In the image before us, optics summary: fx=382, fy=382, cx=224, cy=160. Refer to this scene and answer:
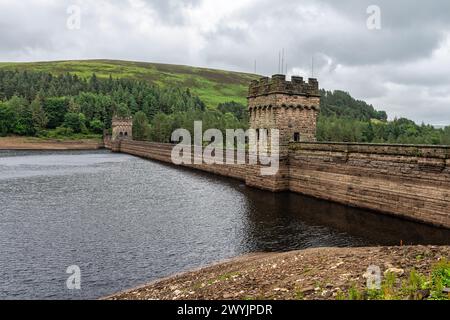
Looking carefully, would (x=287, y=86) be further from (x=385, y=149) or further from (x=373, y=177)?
(x=373, y=177)

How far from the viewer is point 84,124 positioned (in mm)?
147125

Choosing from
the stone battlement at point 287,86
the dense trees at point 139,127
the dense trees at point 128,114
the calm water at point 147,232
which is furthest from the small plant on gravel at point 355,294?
→ the dense trees at point 139,127

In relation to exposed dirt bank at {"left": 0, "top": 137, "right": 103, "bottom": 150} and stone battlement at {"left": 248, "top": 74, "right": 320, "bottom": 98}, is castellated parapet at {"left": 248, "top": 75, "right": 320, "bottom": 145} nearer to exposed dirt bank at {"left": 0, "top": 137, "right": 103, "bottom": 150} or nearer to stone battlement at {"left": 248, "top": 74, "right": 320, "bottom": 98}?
stone battlement at {"left": 248, "top": 74, "right": 320, "bottom": 98}

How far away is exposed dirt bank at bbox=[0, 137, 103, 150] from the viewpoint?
4865 inches

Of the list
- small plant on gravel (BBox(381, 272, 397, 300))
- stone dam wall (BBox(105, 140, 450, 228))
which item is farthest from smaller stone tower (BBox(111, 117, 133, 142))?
small plant on gravel (BBox(381, 272, 397, 300))

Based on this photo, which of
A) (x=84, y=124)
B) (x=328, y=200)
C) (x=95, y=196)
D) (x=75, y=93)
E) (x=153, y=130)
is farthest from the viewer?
(x=75, y=93)

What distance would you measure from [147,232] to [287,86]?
844 inches

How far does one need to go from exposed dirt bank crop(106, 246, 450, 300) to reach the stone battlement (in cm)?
2436

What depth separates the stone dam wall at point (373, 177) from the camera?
76.2 ft

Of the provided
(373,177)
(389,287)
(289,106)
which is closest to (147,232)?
(389,287)

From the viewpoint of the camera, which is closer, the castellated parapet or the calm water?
the calm water

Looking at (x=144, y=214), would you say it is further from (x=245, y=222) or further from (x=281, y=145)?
(x=281, y=145)
